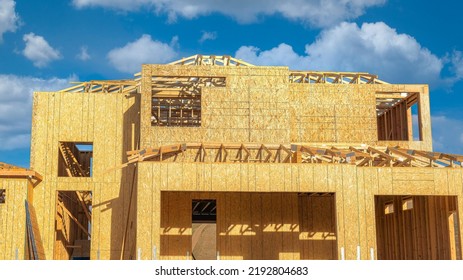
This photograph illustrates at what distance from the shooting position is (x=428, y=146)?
1225 inches

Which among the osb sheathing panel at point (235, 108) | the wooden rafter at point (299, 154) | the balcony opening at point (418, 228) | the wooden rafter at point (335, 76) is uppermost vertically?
the wooden rafter at point (335, 76)

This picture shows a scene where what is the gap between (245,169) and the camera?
2281 cm

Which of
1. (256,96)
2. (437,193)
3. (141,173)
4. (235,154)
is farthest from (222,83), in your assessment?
(437,193)

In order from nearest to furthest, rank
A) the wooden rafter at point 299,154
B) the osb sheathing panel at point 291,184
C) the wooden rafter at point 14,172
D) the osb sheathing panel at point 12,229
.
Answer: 1. the osb sheathing panel at point 291,184
2. the wooden rafter at point 299,154
3. the osb sheathing panel at point 12,229
4. the wooden rafter at point 14,172

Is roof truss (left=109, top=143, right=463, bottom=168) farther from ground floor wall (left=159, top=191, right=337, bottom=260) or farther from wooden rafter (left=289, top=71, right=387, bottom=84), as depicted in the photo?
wooden rafter (left=289, top=71, right=387, bottom=84)

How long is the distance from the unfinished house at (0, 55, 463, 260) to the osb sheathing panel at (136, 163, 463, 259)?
0.04 metres

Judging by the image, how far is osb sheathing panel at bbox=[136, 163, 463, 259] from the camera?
22.5 m

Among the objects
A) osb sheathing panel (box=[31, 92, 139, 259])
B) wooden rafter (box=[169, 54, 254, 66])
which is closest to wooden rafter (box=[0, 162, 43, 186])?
osb sheathing panel (box=[31, 92, 139, 259])

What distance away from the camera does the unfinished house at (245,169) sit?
75.3 feet

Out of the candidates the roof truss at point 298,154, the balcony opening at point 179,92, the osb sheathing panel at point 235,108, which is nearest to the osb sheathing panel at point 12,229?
the roof truss at point 298,154

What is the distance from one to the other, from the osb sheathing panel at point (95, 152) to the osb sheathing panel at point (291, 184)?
224 inches

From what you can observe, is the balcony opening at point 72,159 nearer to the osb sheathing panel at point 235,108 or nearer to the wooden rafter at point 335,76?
the osb sheathing panel at point 235,108
